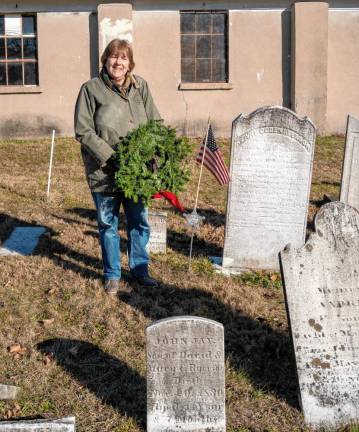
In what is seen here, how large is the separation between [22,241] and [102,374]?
354 cm

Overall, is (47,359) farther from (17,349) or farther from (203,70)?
(203,70)

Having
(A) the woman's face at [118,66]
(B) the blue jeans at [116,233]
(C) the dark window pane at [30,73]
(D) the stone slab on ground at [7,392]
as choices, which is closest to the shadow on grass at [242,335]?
(B) the blue jeans at [116,233]

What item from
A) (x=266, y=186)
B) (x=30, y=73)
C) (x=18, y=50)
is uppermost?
(x=18, y=50)

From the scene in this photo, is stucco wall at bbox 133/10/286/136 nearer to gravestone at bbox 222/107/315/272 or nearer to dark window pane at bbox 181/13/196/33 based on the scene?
dark window pane at bbox 181/13/196/33

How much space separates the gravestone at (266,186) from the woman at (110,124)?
46.2 inches

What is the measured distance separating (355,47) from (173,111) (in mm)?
4357

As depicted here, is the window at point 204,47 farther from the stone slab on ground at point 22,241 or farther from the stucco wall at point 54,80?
the stone slab on ground at point 22,241

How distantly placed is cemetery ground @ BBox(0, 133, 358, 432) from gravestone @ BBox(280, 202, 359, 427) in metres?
0.23

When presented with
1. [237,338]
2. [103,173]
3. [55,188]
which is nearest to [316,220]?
[237,338]

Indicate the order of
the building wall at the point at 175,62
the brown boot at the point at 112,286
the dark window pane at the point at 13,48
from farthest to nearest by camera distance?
the dark window pane at the point at 13,48 → the building wall at the point at 175,62 → the brown boot at the point at 112,286

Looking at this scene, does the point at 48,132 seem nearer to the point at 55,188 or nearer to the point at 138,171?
the point at 55,188

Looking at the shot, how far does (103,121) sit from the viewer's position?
19.0 feet

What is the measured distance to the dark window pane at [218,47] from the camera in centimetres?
1608

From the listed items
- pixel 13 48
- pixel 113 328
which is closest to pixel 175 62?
pixel 13 48
